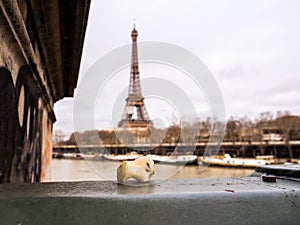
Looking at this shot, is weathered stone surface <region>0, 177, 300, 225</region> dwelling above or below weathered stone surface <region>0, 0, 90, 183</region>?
below

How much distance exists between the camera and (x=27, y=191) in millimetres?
1402

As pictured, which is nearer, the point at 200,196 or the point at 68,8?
the point at 200,196

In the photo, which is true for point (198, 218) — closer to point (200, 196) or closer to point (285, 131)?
point (200, 196)

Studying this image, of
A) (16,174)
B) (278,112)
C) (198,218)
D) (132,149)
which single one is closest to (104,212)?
(198,218)

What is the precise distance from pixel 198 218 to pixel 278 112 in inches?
2051

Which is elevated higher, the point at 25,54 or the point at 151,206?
the point at 25,54

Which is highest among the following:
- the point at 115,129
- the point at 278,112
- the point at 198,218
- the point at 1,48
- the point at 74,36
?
the point at 278,112

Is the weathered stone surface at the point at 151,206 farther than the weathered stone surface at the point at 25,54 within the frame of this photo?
No

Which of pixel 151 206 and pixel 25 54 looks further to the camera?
pixel 25 54

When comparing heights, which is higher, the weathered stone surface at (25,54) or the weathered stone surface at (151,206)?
the weathered stone surface at (25,54)

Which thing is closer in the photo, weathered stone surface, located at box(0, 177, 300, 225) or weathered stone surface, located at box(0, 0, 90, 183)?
weathered stone surface, located at box(0, 177, 300, 225)

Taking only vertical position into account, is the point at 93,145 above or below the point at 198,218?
above

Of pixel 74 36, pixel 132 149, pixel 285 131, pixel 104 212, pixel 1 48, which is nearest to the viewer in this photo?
pixel 104 212

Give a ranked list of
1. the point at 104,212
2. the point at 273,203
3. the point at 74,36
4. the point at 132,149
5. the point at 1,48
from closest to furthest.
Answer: the point at 104,212 → the point at 273,203 → the point at 1,48 → the point at 132,149 → the point at 74,36
